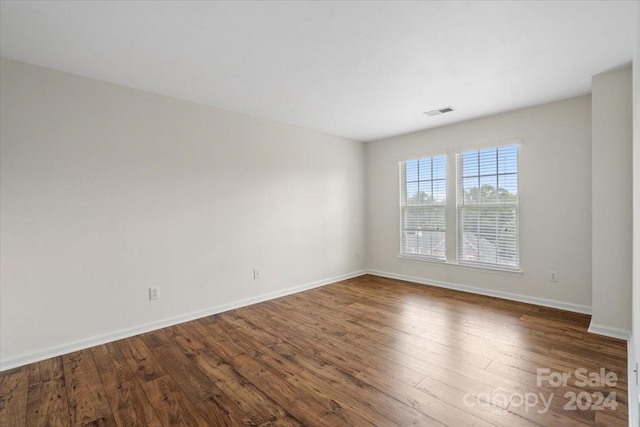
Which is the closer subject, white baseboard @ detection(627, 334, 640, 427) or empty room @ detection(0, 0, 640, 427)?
white baseboard @ detection(627, 334, 640, 427)

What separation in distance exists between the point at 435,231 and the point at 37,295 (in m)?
4.96

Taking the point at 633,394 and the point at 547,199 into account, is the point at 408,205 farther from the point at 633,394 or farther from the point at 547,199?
the point at 633,394

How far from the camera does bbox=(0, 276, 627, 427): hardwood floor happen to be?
183 centimetres

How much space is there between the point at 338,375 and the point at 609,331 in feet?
9.06

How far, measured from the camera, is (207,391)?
209 cm

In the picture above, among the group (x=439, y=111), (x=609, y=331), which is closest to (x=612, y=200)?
(x=609, y=331)

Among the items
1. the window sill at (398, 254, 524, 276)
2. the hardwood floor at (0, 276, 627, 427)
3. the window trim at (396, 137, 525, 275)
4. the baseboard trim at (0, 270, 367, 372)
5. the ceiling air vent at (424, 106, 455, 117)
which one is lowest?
the hardwood floor at (0, 276, 627, 427)

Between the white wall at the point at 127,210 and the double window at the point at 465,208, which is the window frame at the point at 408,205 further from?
the white wall at the point at 127,210

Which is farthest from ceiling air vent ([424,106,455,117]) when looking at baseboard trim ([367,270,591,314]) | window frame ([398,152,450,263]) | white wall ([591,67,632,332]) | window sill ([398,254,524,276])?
baseboard trim ([367,270,591,314])

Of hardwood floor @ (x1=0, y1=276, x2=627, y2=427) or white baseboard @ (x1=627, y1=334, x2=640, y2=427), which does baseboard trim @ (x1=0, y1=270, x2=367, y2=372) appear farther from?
white baseboard @ (x1=627, y1=334, x2=640, y2=427)

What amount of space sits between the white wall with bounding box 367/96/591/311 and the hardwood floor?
0.48m

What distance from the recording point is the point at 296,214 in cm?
465

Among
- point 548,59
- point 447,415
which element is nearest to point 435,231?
point 548,59

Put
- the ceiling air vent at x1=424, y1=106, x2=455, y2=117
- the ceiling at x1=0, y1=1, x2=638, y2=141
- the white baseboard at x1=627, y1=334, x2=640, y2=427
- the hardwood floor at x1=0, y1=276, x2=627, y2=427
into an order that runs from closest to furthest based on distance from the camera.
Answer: the white baseboard at x1=627, y1=334, x2=640, y2=427
the hardwood floor at x1=0, y1=276, x2=627, y2=427
the ceiling at x1=0, y1=1, x2=638, y2=141
the ceiling air vent at x1=424, y1=106, x2=455, y2=117
